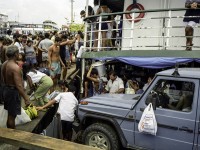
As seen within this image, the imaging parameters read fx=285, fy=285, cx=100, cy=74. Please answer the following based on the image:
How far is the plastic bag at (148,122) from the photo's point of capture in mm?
4480

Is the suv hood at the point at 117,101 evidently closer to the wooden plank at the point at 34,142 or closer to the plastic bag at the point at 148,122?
the plastic bag at the point at 148,122

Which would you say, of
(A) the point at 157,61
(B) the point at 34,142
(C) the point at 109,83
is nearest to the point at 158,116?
(B) the point at 34,142

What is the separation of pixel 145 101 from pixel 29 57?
23.0 feet

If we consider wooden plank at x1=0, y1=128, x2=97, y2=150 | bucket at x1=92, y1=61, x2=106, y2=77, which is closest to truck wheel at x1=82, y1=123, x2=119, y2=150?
wooden plank at x1=0, y1=128, x2=97, y2=150

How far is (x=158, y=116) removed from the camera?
4.53 m

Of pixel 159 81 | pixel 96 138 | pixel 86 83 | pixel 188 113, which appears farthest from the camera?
pixel 86 83

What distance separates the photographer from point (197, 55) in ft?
23.4

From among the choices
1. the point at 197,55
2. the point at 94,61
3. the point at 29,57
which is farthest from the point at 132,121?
the point at 29,57

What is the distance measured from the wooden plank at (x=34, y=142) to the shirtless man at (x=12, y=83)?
82 cm

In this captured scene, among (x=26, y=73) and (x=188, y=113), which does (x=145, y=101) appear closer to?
(x=188, y=113)

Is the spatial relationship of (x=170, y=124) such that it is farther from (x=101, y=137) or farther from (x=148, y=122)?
(x=101, y=137)

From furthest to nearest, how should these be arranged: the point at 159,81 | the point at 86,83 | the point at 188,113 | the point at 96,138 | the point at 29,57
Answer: the point at 29,57 < the point at 86,83 < the point at 96,138 < the point at 159,81 < the point at 188,113

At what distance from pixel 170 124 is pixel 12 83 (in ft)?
9.04

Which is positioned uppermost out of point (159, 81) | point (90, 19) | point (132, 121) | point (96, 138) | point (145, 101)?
point (90, 19)
